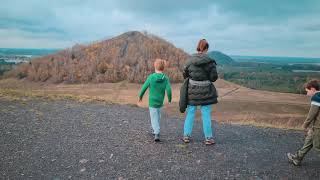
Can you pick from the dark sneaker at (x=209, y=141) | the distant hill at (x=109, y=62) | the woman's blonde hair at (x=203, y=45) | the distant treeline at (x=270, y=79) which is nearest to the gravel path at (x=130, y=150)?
the dark sneaker at (x=209, y=141)

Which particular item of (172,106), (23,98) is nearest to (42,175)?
(23,98)

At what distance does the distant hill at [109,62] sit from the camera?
22.7 m

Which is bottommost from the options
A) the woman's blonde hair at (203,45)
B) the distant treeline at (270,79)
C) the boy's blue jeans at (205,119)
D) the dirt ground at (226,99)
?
the distant treeline at (270,79)

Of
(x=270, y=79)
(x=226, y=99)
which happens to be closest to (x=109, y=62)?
(x=226, y=99)

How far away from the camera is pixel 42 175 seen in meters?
6.13

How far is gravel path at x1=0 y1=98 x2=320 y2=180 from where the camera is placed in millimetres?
6398

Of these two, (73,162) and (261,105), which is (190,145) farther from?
(261,105)

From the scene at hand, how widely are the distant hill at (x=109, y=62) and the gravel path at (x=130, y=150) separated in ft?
38.4

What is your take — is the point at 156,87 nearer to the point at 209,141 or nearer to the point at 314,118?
the point at 209,141

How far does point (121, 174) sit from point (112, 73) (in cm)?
1680

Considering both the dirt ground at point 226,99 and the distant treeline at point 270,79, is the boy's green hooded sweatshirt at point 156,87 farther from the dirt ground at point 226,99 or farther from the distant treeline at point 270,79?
the distant treeline at point 270,79

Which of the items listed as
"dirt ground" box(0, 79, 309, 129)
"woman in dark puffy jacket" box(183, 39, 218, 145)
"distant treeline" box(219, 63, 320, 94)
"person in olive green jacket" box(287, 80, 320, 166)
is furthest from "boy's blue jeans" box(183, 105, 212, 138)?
"distant treeline" box(219, 63, 320, 94)

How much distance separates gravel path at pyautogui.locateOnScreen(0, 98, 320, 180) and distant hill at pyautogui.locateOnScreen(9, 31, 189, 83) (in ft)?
38.4

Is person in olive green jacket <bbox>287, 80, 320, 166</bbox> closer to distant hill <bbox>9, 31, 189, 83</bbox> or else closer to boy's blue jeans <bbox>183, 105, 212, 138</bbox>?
boy's blue jeans <bbox>183, 105, 212, 138</bbox>
